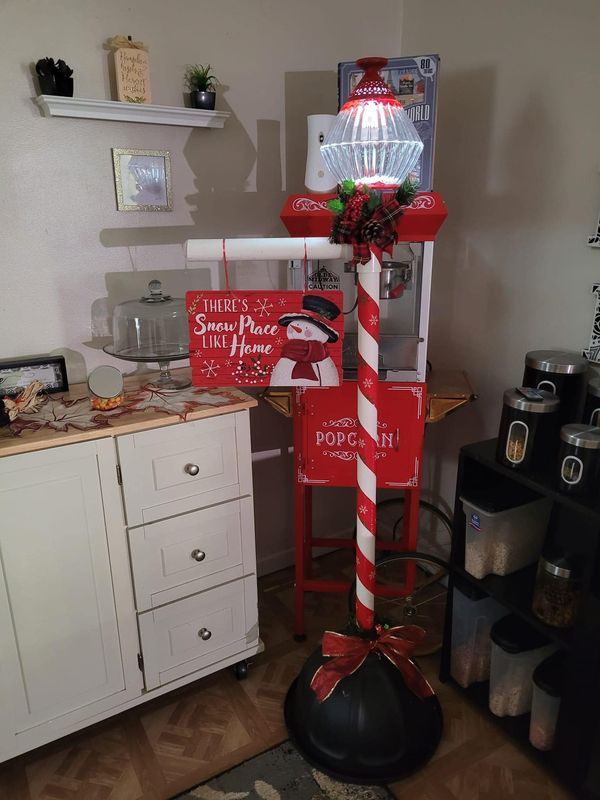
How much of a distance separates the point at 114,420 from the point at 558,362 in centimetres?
129

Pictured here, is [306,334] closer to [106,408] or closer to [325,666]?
[106,408]

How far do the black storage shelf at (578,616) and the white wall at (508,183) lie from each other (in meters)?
0.45

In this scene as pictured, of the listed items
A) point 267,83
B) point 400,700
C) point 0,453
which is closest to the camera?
point 0,453

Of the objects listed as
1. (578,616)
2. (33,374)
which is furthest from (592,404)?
(33,374)

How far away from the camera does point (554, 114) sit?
5.97 feet

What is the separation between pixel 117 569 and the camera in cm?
173

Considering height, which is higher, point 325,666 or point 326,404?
point 326,404

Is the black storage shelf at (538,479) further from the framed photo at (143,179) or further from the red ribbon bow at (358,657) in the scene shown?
the framed photo at (143,179)

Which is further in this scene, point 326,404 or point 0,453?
point 326,404

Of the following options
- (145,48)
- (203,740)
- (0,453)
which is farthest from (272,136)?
(203,740)

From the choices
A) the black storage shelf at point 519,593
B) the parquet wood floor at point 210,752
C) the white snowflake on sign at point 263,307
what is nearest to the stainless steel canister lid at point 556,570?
the black storage shelf at point 519,593

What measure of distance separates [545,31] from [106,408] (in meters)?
1.76

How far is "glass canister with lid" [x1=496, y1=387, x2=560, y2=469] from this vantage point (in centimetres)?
161

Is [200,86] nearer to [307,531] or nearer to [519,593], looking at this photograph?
[307,531]
